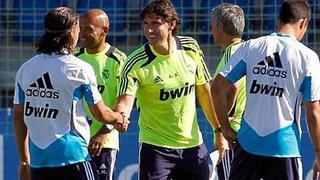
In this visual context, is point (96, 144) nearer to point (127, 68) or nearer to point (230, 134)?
point (127, 68)

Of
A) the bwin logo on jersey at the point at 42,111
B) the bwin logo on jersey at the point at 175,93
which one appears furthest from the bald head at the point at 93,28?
the bwin logo on jersey at the point at 42,111

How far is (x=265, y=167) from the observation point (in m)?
7.18

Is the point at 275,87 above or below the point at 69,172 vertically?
above

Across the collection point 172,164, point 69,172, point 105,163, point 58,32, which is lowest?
point 105,163

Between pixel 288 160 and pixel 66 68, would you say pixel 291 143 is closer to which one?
pixel 288 160

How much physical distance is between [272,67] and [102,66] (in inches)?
92.6

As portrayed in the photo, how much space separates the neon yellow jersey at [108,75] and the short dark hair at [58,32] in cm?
194

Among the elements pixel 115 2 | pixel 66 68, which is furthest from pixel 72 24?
pixel 115 2

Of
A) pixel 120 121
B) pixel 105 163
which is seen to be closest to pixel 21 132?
pixel 120 121

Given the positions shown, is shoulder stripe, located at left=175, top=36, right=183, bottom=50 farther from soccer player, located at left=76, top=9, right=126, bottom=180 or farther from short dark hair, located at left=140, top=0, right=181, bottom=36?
soccer player, located at left=76, top=9, right=126, bottom=180

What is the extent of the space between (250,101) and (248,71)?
20cm

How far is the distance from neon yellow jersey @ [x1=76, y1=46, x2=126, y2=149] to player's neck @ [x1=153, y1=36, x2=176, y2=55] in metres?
1.03

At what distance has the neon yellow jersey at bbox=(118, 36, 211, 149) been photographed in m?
7.95

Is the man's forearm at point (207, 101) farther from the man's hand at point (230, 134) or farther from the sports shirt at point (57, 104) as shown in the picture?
the sports shirt at point (57, 104)
